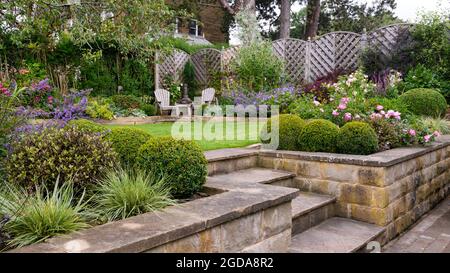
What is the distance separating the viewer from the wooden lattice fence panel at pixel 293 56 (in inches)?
411

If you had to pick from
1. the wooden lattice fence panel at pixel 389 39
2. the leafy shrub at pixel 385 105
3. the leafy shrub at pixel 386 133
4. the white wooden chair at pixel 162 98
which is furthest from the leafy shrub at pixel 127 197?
the white wooden chair at pixel 162 98

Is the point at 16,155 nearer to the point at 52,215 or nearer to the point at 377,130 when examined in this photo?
the point at 52,215

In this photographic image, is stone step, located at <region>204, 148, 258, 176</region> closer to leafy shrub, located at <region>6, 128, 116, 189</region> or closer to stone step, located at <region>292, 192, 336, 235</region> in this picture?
stone step, located at <region>292, 192, 336, 235</region>

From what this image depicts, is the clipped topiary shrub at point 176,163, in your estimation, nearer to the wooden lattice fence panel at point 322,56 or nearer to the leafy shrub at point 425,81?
the leafy shrub at point 425,81

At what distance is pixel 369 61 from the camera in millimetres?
9086

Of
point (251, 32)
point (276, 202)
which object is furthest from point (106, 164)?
point (251, 32)

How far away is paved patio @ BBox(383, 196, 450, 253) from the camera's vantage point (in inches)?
136

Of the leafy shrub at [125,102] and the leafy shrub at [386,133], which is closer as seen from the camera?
the leafy shrub at [386,133]

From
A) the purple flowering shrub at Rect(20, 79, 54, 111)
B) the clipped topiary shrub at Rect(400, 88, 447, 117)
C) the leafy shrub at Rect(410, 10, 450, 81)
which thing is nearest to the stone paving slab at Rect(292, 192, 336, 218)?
the clipped topiary shrub at Rect(400, 88, 447, 117)

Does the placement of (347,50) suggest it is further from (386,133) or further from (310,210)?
(310,210)

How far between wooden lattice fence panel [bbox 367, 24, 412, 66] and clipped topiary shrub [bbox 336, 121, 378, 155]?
555 centimetres

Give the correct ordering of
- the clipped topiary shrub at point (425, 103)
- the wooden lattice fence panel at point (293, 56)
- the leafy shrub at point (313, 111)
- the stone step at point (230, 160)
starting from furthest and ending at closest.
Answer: the wooden lattice fence panel at point (293, 56)
the clipped topiary shrub at point (425, 103)
the leafy shrub at point (313, 111)
the stone step at point (230, 160)

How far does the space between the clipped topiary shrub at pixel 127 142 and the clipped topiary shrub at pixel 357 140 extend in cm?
219
